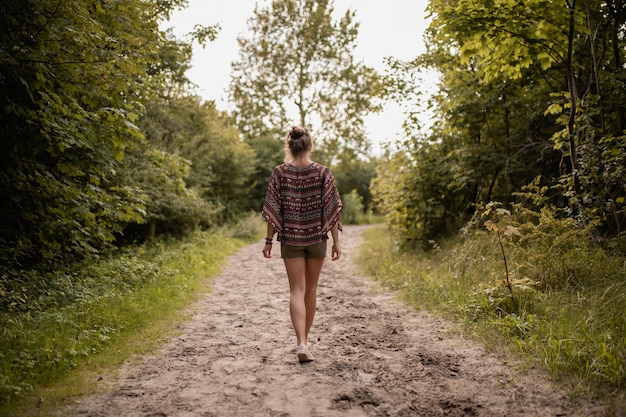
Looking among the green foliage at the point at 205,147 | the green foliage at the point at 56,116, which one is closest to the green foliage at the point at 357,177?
the green foliage at the point at 205,147

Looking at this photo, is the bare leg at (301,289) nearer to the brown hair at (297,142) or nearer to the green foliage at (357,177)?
the brown hair at (297,142)

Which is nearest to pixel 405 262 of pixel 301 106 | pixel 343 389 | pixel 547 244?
pixel 547 244

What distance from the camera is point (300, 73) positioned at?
82.4 feet

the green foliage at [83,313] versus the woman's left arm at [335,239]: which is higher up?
the woman's left arm at [335,239]

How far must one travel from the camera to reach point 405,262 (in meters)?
9.05

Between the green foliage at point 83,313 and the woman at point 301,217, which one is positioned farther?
the woman at point 301,217

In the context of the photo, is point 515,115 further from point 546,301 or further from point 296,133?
point 296,133

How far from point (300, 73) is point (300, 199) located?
22.1 metres

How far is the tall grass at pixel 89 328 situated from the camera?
3564mm

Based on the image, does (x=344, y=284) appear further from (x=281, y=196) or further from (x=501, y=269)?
(x=281, y=196)

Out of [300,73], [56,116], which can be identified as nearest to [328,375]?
[56,116]

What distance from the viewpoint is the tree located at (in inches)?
977

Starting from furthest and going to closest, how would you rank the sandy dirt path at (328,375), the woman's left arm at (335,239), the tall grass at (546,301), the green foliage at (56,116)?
the green foliage at (56,116), the woman's left arm at (335,239), the tall grass at (546,301), the sandy dirt path at (328,375)

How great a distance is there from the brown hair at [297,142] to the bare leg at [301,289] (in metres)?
1.05
